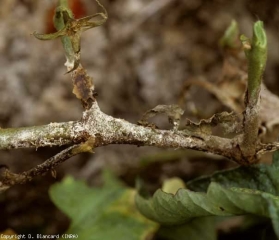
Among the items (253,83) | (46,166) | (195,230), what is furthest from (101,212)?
(253,83)

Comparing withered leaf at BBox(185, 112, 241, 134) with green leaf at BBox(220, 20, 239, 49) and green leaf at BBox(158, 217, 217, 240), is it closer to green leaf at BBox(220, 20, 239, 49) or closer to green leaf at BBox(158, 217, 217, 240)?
green leaf at BBox(158, 217, 217, 240)

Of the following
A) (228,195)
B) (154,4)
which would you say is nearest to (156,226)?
(228,195)

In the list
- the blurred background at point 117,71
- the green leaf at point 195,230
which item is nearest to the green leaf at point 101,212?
the green leaf at point 195,230

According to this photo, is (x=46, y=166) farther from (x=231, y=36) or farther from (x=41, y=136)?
(x=231, y=36)

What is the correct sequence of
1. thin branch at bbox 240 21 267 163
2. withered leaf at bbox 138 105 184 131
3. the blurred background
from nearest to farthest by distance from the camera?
thin branch at bbox 240 21 267 163, withered leaf at bbox 138 105 184 131, the blurred background

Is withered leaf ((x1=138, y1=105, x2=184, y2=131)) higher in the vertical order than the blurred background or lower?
lower

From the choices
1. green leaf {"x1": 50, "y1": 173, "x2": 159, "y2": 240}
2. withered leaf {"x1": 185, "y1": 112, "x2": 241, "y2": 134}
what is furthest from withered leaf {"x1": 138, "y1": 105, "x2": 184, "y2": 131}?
green leaf {"x1": 50, "y1": 173, "x2": 159, "y2": 240}

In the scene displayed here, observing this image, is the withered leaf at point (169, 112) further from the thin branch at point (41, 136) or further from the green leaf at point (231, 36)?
the green leaf at point (231, 36)
